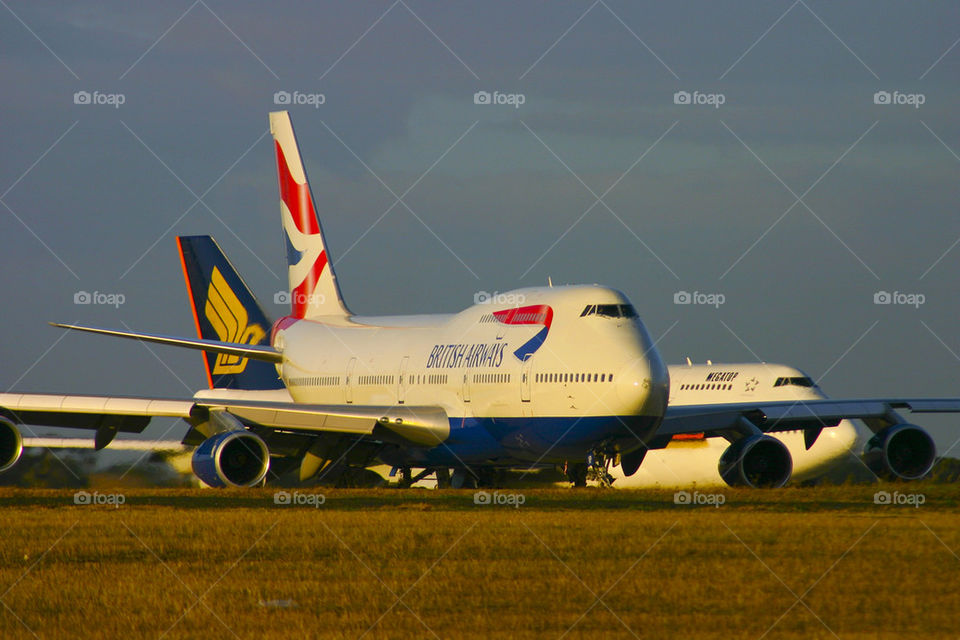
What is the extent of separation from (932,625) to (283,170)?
34.5m

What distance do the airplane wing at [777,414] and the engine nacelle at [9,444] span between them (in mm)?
13373

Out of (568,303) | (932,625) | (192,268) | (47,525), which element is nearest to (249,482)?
(568,303)

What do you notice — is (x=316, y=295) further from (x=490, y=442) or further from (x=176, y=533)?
(x=176, y=533)

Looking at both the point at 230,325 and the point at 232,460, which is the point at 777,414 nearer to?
the point at 232,460

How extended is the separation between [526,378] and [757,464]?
5.83 m

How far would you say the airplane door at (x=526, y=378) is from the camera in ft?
89.0

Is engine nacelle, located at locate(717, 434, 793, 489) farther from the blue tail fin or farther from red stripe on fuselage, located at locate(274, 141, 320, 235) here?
the blue tail fin

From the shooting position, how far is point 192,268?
4209cm
